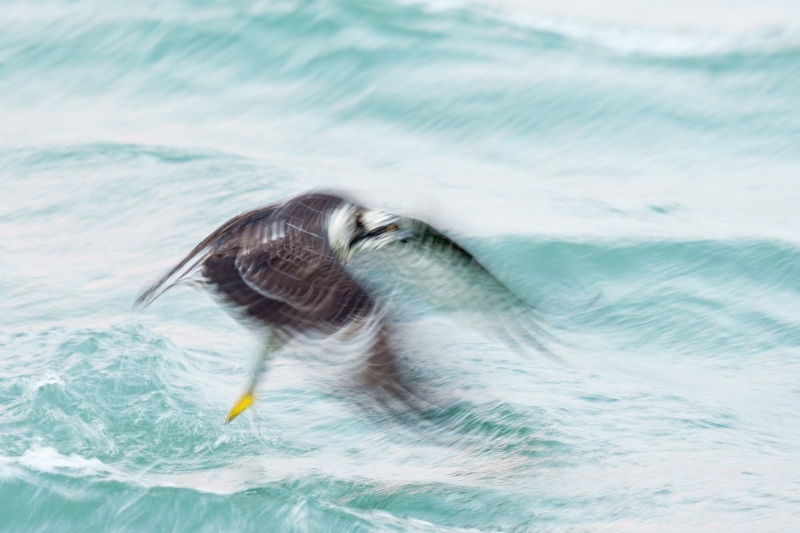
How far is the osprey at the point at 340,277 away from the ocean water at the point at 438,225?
0.29 ft

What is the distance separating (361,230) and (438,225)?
21 cm

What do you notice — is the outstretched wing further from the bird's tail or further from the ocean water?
the bird's tail

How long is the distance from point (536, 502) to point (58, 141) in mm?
4347

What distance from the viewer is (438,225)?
271cm

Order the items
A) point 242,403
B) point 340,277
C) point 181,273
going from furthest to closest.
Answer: point 242,403
point 181,273
point 340,277

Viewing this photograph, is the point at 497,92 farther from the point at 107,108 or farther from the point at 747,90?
the point at 107,108

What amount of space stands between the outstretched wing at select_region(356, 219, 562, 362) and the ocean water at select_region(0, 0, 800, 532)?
7 centimetres

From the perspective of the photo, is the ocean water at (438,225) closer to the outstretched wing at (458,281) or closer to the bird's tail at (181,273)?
the outstretched wing at (458,281)

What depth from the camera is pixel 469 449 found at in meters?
3.38

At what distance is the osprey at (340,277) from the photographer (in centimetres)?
259

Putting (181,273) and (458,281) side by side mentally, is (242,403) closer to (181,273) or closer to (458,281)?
(181,273)

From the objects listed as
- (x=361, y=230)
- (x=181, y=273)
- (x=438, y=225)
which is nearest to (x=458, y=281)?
(x=438, y=225)

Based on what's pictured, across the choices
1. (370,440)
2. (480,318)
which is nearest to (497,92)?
(370,440)

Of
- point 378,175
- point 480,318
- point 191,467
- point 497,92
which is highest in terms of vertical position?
point 497,92
